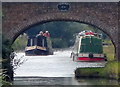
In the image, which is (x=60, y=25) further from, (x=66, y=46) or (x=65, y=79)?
(x=65, y=79)

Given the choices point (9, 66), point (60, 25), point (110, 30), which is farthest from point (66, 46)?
point (9, 66)

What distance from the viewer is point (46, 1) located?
122 ft

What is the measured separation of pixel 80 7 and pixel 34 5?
8.13ft

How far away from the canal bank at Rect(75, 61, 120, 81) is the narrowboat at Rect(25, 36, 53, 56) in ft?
84.5

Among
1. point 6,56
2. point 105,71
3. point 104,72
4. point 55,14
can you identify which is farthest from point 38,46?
point 6,56

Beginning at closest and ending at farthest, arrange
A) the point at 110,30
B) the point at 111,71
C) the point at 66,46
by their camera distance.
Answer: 1. the point at 111,71
2. the point at 110,30
3. the point at 66,46

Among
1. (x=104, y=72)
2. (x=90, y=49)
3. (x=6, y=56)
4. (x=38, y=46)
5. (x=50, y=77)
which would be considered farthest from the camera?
(x=38, y=46)

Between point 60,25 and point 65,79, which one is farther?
point 60,25

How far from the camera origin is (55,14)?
37219mm

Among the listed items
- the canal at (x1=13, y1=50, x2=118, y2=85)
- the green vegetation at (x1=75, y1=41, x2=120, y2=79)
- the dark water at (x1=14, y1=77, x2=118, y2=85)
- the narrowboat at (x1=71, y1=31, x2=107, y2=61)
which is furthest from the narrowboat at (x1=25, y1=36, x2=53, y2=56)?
the dark water at (x1=14, y1=77, x2=118, y2=85)

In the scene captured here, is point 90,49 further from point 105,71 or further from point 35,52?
point 35,52

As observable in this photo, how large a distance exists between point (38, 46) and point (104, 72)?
92.8ft

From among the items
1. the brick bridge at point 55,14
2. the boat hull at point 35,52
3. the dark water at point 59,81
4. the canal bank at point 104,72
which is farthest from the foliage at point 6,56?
the boat hull at point 35,52

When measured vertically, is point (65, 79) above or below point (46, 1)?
below
